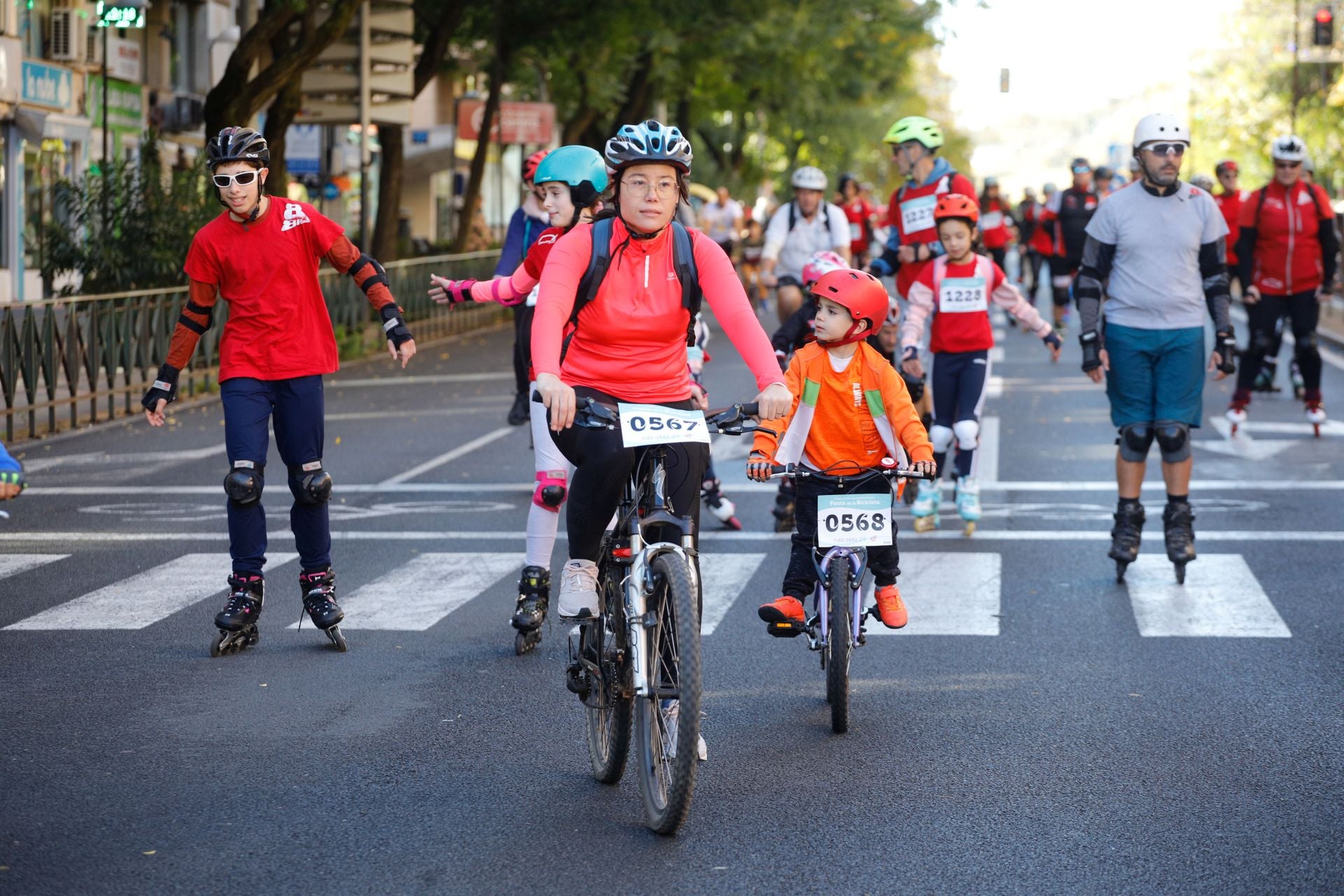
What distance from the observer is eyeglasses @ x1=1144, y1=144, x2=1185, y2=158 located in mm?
9305

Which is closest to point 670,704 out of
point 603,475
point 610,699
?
point 610,699

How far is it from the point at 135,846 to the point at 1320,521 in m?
7.77

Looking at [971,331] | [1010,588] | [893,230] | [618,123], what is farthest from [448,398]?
[618,123]

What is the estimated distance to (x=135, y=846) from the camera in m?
5.34

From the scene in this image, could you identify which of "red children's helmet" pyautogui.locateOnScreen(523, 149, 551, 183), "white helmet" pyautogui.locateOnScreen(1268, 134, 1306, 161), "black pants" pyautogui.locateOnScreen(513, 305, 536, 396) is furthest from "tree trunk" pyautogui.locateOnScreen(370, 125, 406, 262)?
"red children's helmet" pyautogui.locateOnScreen(523, 149, 551, 183)

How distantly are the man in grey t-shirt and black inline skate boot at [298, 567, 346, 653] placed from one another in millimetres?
3554

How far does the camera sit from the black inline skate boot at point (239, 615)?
7.93 meters

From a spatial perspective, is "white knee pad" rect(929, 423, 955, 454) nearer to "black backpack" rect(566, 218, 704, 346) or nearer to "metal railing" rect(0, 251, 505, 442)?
"black backpack" rect(566, 218, 704, 346)

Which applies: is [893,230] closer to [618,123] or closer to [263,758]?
[263,758]

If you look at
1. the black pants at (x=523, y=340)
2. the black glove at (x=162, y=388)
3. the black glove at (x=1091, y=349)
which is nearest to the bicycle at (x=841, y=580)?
the black glove at (x=162, y=388)

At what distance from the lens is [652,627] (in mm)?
5449

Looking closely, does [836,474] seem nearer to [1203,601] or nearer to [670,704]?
[670,704]

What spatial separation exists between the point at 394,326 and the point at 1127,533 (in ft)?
11.7

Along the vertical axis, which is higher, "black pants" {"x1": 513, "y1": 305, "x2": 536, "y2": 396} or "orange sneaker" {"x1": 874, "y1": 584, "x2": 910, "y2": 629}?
"black pants" {"x1": 513, "y1": 305, "x2": 536, "y2": 396}
